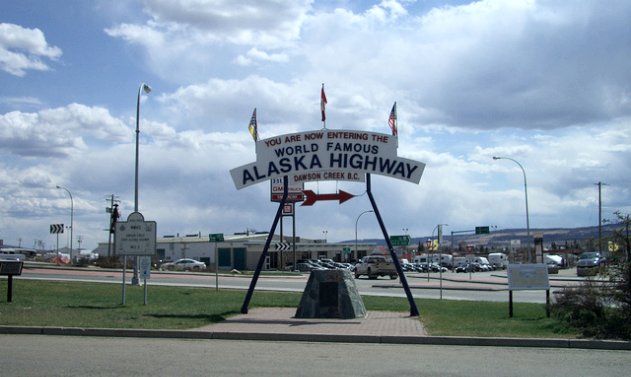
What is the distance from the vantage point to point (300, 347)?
12578mm

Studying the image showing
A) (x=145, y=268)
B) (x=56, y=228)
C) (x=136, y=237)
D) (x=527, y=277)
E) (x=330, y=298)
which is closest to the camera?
(x=330, y=298)

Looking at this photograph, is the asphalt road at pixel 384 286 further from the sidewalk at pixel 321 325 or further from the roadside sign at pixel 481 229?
the sidewalk at pixel 321 325

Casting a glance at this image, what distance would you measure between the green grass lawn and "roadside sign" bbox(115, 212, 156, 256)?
1645mm

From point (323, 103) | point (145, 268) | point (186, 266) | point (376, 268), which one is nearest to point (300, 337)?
point (323, 103)

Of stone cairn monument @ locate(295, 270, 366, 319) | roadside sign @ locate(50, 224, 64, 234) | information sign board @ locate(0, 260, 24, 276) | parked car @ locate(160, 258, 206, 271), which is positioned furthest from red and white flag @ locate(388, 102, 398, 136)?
roadside sign @ locate(50, 224, 64, 234)

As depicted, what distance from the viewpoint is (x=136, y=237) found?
2044 centimetres

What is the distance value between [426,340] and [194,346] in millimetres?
4597

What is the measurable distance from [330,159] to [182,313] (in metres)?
Answer: 5.69

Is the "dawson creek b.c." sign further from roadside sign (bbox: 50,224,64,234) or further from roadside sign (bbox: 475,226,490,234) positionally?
roadside sign (bbox: 50,224,64,234)

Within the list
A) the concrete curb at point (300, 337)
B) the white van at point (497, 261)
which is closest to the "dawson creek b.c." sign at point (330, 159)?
the concrete curb at point (300, 337)

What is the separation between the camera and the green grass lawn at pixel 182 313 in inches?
573

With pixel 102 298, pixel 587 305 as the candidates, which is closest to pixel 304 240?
pixel 102 298

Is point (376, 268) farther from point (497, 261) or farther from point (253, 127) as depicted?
point (497, 261)

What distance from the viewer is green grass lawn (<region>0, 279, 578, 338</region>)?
573 inches
